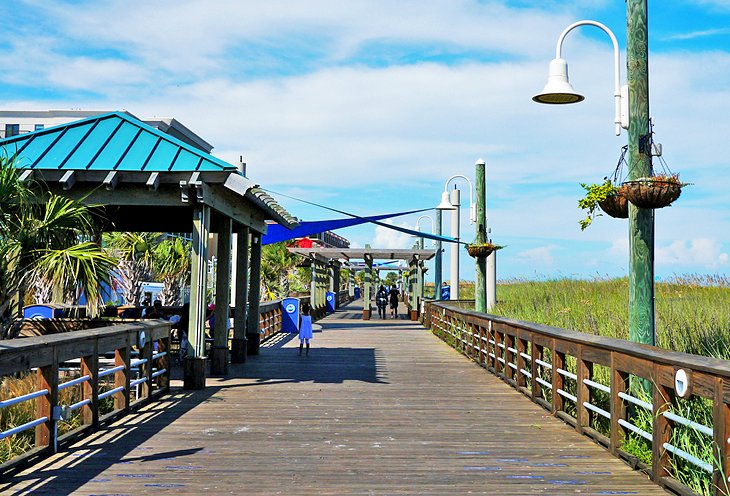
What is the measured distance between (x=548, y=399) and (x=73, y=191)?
682cm

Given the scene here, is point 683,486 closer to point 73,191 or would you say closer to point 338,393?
point 338,393

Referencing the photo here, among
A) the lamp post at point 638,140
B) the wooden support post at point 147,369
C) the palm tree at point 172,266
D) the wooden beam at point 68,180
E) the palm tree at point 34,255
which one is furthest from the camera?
the palm tree at point 172,266

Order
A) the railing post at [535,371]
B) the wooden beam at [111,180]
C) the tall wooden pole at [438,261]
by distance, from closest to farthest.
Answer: the railing post at [535,371] < the wooden beam at [111,180] < the tall wooden pole at [438,261]

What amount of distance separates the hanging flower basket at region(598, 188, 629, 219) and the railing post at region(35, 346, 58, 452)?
5221 millimetres

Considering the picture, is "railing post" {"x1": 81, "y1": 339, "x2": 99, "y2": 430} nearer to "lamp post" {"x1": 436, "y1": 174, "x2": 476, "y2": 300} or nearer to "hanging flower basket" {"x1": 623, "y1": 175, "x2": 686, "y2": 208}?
"hanging flower basket" {"x1": 623, "y1": 175, "x2": 686, "y2": 208}

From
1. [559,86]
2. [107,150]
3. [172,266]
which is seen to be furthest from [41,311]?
[172,266]

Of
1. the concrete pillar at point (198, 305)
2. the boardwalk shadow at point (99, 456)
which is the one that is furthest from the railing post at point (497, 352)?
the boardwalk shadow at point (99, 456)

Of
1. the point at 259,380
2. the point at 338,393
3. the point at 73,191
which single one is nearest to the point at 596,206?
the point at 338,393

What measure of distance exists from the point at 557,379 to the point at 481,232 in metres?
9.70

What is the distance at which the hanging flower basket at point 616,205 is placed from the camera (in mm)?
8062

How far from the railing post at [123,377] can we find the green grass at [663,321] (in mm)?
4764

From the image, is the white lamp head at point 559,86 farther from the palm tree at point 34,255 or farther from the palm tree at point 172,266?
the palm tree at point 172,266

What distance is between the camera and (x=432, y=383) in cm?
1232

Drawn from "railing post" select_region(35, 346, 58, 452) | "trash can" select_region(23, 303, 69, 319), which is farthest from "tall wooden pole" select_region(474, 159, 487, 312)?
"railing post" select_region(35, 346, 58, 452)
